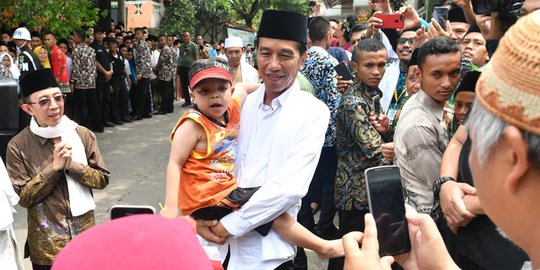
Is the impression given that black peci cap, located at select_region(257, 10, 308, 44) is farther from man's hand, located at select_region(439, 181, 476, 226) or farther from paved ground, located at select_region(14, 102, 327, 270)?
paved ground, located at select_region(14, 102, 327, 270)

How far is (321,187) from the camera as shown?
17.7 feet

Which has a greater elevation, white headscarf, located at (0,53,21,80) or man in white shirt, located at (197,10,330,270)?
man in white shirt, located at (197,10,330,270)

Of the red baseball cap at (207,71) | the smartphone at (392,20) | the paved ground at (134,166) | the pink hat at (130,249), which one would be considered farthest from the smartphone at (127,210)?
the smartphone at (392,20)

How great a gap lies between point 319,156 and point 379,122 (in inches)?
45.5

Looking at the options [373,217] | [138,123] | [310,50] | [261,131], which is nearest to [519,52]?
[373,217]

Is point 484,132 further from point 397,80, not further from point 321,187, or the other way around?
point 321,187

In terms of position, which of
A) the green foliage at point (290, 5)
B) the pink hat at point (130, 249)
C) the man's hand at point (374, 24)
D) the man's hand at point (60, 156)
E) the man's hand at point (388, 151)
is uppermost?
A: the man's hand at point (374, 24)

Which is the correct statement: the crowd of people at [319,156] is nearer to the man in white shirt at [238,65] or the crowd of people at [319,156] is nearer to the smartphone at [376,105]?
the smartphone at [376,105]

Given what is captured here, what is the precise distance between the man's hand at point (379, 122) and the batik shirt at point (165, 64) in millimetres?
10619

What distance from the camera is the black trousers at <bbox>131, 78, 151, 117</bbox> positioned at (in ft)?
41.6

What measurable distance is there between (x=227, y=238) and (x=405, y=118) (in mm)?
1210

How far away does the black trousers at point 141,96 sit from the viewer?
12680 mm

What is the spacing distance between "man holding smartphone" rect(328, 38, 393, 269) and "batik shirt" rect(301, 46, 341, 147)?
1017mm

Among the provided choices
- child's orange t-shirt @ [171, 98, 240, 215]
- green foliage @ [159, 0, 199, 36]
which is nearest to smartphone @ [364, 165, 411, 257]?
child's orange t-shirt @ [171, 98, 240, 215]
